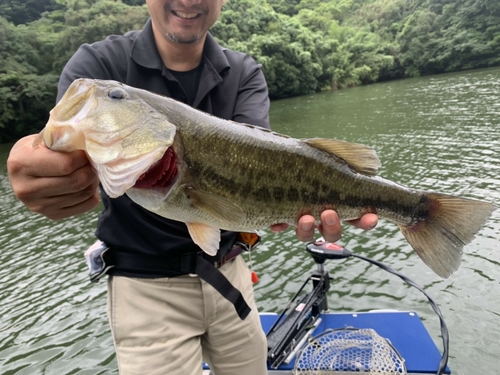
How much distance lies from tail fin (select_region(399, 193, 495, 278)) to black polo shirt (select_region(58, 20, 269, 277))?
4.41ft

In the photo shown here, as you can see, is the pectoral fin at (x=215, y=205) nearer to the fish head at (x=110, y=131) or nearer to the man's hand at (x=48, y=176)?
the fish head at (x=110, y=131)

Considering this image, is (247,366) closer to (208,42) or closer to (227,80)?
(227,80)

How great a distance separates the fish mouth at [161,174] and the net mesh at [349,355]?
3.13 m

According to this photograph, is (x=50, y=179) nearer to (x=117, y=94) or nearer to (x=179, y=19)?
(x=117, y=94)

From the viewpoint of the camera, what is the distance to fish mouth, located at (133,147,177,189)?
83.9 inches

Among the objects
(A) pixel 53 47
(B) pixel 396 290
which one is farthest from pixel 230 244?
(A) pixel 53 47

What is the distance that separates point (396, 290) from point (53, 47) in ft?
146

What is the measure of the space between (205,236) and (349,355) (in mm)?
3150

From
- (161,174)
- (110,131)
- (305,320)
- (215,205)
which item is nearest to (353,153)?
(215,205)

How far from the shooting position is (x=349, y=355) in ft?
15.4

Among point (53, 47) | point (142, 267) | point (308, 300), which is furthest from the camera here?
point (53, 47)

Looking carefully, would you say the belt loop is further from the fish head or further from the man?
the fish head

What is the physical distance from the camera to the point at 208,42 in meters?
3.33

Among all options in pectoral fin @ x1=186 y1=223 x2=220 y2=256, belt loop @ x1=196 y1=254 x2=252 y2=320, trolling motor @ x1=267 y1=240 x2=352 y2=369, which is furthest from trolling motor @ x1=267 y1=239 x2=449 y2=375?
pectoral fin @ x1=186 y1=223 x2=220 y2=256
